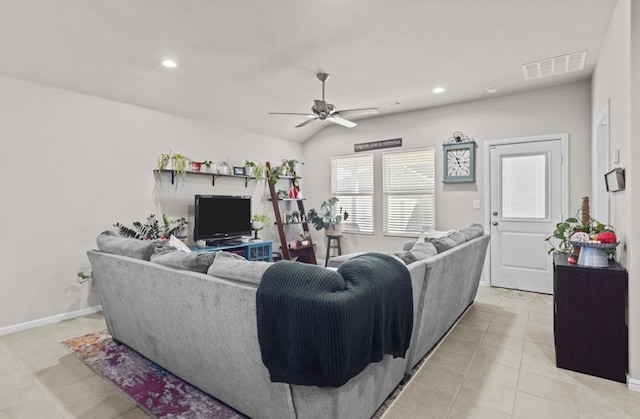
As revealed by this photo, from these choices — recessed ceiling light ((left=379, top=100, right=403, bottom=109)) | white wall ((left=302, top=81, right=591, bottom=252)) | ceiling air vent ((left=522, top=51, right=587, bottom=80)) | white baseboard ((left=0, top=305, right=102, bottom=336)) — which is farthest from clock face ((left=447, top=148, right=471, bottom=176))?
white baseboard ((left=0, top=305, right=102, bottom=336))

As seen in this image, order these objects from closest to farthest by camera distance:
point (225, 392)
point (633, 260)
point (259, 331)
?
point (259, 331)
point (225, 392)
point (633, 260)

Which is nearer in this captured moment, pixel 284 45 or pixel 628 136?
pixel 628 136

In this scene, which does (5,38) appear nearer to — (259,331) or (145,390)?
(145,390)

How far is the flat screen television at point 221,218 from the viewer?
4434 millimetres

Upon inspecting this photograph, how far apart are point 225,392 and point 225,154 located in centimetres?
388

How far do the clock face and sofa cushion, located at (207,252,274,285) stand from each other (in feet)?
12.9

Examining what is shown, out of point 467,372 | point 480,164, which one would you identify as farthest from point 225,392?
point 480,164

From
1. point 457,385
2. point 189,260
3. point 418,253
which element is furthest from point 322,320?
point 457,385

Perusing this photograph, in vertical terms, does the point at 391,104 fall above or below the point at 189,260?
above

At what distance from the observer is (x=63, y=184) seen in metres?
3.44

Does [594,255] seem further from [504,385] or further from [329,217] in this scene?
[329,217]

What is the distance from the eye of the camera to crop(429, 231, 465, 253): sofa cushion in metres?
2.50

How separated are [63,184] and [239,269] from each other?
9.70 ft

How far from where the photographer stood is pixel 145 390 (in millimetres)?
2102
